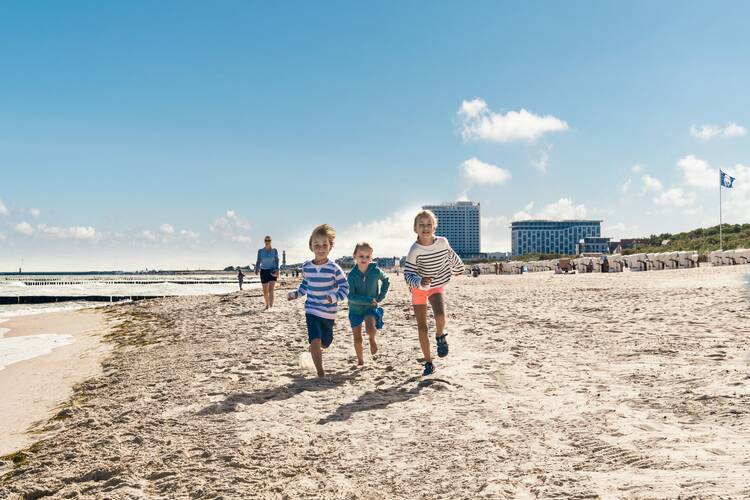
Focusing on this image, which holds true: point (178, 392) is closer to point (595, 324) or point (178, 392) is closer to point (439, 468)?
point (439, 468)

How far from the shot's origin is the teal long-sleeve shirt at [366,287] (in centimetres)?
664

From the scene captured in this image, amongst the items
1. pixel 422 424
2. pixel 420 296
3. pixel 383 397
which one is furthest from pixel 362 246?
pixel 422 424

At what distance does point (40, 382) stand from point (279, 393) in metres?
4.60

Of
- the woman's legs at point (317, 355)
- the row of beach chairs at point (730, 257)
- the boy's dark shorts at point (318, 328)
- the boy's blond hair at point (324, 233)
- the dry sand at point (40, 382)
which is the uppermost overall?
the boy's blond hair at point (324, 233)

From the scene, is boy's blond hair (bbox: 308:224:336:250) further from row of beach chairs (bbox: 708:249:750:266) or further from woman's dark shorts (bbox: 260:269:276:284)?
row of beach chairs (bbox: 708:249:750:266)

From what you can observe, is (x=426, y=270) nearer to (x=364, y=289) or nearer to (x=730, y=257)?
(x=364, y=289)

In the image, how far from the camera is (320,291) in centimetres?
618

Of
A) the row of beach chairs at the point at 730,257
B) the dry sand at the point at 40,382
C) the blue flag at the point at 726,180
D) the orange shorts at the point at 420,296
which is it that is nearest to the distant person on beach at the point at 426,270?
the orange shorts at the point at 420,296

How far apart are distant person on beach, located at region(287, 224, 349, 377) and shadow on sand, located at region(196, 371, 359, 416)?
22cm

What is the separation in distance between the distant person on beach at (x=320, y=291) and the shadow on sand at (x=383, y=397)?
0.99m

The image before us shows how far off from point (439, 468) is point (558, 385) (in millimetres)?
2529

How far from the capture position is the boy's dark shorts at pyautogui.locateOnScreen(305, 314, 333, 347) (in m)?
6.16

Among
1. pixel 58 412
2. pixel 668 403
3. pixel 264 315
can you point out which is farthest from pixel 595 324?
pixel 58 412

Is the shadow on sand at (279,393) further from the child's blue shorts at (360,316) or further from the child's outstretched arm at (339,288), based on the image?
the child's outstretched arm at (339,288)
